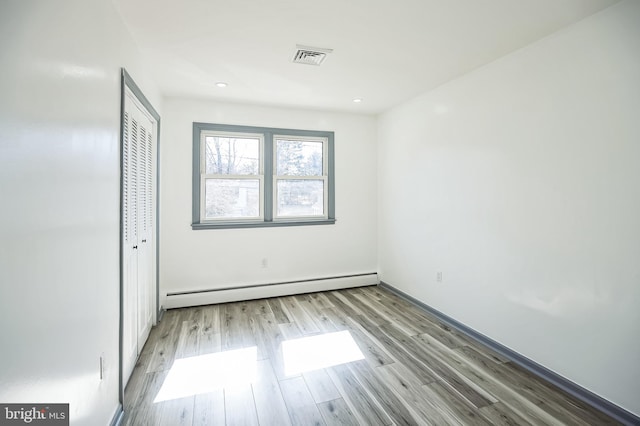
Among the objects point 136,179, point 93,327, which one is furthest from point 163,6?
point 93,327

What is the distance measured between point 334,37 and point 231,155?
2.21 metres

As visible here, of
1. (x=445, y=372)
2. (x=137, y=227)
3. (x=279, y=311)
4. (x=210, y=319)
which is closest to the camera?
(x=445, y=372)

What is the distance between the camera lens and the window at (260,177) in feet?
12.7

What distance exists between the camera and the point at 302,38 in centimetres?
230

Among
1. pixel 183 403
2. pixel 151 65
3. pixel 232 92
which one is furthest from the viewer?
pixel 232 92

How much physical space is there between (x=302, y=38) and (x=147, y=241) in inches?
89.8

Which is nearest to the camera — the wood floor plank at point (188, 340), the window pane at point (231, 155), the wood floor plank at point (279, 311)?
the wood floor plank at point (188, 340)

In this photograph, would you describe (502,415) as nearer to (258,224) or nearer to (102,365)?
(102,365)

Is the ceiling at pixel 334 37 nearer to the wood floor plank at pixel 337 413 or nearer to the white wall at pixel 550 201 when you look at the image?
the white wall at pixel 550 201

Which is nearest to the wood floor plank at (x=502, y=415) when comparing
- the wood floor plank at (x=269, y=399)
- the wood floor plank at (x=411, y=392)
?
the wood floor plank at (x=411, y=392)

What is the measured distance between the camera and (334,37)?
2285 mm

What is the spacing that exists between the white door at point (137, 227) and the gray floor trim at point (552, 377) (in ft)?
9.67

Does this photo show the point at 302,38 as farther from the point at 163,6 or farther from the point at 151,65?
the point at 151,65

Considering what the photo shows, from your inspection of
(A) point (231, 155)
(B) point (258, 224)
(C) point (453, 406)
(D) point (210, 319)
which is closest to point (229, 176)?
(A) point (231, 155)
